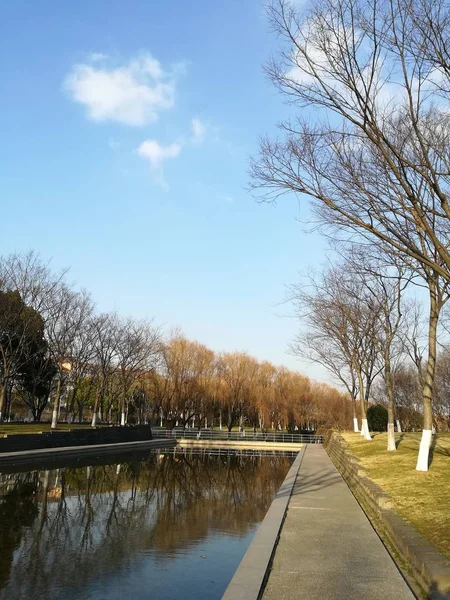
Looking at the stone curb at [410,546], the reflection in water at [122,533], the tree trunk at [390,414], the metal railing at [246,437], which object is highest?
the tree trunk at [390,414]

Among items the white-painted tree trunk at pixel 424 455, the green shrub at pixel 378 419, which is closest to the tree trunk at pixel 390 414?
the white-painted tree trunk at pixel 424 455

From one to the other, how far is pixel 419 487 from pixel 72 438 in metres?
18.3

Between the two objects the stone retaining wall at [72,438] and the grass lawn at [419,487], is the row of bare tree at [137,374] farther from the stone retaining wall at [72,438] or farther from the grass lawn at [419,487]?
the grass lawn at [419,487]

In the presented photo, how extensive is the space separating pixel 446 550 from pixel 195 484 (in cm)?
1073

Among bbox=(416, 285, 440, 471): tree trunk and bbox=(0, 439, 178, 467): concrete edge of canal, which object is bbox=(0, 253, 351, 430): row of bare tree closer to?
bbox=(0, 439, 178, 467): concrete edge of canal

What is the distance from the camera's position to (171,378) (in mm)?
45469

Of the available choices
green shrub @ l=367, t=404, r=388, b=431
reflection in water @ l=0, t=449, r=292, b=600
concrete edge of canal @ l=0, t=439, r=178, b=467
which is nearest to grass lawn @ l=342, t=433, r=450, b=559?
reflection in water @ l=0, t=449, r=292, b=600

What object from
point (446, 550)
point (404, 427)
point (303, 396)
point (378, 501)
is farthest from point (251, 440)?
point (446, 550)

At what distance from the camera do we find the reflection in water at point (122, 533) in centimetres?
608

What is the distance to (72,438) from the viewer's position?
2461 centimetres

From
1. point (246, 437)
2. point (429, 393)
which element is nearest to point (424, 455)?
point (429, 393)

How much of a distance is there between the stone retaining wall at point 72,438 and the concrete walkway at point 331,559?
13.6 metres

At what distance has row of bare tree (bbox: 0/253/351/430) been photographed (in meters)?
29.4

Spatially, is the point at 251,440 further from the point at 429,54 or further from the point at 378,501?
the point at 429,54
